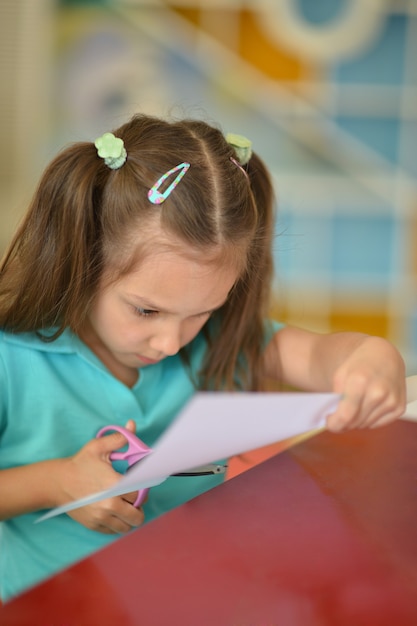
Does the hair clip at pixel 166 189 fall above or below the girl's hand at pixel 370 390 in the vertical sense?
above

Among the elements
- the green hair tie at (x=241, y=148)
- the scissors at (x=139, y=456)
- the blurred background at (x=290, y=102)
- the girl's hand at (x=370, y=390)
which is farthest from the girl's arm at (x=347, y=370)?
the blurred background at (x=290, y=102)

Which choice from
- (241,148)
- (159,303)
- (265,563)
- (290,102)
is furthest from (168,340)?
(290,102)

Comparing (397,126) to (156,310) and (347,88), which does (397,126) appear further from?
(156,310)

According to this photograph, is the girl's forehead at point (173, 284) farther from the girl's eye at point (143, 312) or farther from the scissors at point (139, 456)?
the scissors at point (139, 456)

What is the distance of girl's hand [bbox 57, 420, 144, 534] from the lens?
2.35 feet

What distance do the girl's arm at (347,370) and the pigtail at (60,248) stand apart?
0.31m

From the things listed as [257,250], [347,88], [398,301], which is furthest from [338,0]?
[257,250]

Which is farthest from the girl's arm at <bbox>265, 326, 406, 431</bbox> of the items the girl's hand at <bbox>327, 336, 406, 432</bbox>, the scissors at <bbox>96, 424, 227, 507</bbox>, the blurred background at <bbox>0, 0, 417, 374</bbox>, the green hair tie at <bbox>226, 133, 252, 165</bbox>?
the blurred background at <bbox>0, 0, 417, 374</bbox>

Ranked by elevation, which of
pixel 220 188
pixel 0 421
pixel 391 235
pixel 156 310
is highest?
pixel 220 188

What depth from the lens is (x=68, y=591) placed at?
47 centimetres

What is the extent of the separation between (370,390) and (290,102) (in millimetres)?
2495

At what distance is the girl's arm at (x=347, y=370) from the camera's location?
2.52ft

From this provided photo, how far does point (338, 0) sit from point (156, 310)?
2538mm

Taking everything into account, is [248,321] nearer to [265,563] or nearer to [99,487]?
[99,487]
